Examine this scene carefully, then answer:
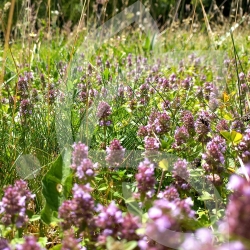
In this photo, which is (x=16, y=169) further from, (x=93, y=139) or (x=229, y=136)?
(x=229, y=136)

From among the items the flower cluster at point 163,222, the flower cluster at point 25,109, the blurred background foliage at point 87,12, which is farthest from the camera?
the blurred background foliage at point 87,12

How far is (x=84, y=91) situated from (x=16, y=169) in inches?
28.2

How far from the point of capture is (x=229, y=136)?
1.21 meters

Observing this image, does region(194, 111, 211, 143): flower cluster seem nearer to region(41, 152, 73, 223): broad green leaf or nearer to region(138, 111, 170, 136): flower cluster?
region(138, 111, 170, 136): flower cluster

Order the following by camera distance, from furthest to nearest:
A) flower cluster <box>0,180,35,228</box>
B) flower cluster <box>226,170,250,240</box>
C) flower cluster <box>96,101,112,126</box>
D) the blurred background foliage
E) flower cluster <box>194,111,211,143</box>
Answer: the blurred background foliage < flower cluster <box>96,101,112,126</box> < flower cluster <box>194,111,211,143</box> < flower cluster <box>0,180,35,228</box> < flower cluster <box>226,170,250,240</box>

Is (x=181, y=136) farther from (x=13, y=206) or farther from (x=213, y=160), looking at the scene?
(x=13, y=206)

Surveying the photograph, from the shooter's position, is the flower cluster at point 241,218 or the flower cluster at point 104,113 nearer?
the flower cluster at point 241,218

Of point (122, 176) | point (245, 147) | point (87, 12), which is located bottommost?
point (122, 176)

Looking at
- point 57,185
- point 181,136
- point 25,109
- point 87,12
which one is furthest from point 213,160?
point 87,12

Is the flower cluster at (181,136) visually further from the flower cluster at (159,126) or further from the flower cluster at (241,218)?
the flower cluster at (241,218)

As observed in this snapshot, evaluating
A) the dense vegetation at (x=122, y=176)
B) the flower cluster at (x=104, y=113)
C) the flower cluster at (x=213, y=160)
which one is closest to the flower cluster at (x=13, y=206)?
the dense vegetation at (x=122, y=176)

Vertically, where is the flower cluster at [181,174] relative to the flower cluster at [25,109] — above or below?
above

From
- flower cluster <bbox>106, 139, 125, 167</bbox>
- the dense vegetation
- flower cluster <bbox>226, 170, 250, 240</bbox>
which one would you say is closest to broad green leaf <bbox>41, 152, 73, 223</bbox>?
the dense vegetation

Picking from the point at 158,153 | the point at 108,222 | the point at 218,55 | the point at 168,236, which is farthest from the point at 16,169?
the point at 218,55
